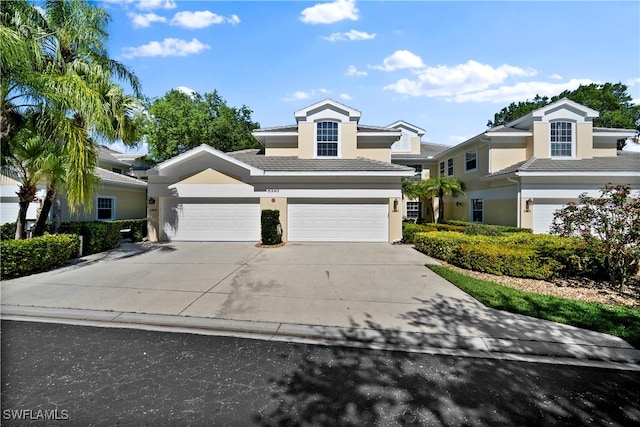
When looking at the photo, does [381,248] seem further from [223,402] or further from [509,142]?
[509,142]

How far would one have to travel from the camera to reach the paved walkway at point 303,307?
13.6 ft

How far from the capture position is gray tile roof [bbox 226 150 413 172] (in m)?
13.1

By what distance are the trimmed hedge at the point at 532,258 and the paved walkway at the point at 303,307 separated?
1.44 m

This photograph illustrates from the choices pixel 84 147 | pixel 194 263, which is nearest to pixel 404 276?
pixel 194 263

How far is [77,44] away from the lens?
9.52 metres

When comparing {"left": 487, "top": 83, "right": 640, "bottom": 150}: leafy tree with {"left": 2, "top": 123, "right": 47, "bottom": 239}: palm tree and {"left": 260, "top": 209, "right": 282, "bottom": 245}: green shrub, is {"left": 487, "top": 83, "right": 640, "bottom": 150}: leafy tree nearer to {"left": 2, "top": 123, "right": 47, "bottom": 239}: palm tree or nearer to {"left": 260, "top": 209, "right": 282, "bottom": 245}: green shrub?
{"left": 260, "top": 209, "right": 282, "bottom": 245}: green shrub

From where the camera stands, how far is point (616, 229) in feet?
21.8

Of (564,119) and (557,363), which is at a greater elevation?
(564,119)

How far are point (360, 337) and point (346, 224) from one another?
9382 millimetres

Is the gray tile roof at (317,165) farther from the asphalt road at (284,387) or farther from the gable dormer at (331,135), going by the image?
the asphalt road at (284,387)

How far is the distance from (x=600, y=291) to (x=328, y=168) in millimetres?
9856

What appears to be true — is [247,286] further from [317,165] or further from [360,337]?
[317,165]

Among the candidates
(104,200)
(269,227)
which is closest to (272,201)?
(269,227)
